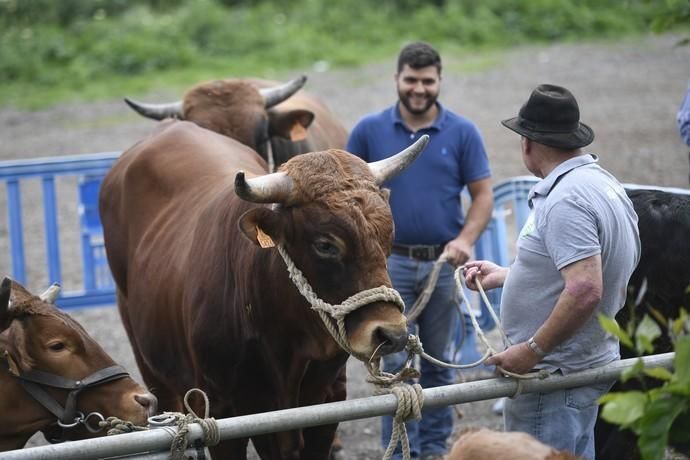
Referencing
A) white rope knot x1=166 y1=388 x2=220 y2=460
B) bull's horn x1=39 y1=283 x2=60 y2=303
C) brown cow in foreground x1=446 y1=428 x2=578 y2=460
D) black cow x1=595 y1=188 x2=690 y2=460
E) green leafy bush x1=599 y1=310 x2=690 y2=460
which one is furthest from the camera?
black cow x1=595 y1=188 x2=690 y2=460

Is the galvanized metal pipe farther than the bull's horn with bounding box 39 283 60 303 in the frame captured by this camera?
No

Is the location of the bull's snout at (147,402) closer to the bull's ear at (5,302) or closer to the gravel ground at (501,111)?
the bull's ear at (5,302)

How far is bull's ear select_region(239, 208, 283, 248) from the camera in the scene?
177 inches

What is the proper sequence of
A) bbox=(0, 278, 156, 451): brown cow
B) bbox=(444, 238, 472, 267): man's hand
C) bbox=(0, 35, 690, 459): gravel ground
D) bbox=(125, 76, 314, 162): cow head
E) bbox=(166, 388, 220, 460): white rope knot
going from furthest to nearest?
bbox=(0, 35, 690, 459): gravel ground, bbox=(125, 76, 314, 162): cow head, bbox=(444, 238, 472, 267): man's hand, bbox=(0, 278, 156, 451): brown cow, bbox=(166, 388, 220, 460): white rope knot

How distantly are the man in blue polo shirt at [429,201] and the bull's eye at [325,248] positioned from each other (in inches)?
84.5

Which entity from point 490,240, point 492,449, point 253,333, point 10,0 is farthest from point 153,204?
point 10,0

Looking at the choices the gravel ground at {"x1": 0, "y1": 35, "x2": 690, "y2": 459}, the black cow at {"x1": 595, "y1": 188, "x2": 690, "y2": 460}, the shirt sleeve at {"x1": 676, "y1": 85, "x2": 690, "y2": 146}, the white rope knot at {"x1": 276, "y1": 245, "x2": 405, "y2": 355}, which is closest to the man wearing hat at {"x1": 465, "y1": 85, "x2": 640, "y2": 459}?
the white rope knot at {"x1": 276, "y1": 245, "x2": 405, "y2": 355}

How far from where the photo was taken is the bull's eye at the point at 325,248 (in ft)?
14.4

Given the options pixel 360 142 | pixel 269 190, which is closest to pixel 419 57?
pixel 360 142

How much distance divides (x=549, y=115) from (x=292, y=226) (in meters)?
1.15

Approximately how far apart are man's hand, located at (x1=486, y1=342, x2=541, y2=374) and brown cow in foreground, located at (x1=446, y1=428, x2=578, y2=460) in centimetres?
59

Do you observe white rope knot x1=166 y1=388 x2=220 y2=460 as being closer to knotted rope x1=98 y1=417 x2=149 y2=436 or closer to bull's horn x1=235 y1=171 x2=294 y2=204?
knotted rope x1=98 y1=417 x2=149 y2=436

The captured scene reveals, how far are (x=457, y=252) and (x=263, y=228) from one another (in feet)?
6.85

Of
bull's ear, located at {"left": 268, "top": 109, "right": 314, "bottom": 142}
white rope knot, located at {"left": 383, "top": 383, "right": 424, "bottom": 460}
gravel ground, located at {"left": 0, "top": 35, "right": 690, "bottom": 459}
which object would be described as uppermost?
white rope knot, located at {"left": 383, "top": 383, "right": 424, "bottom": 460}
